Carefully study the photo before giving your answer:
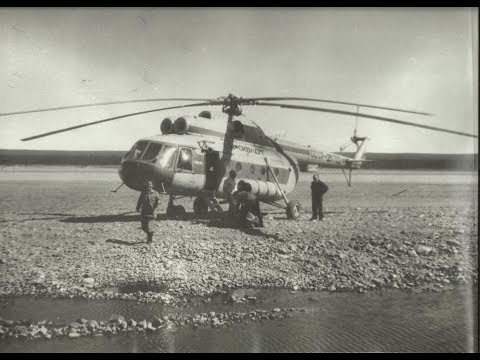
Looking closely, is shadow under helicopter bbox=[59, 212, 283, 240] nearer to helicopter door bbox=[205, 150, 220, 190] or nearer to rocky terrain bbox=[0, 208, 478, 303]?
rocky terrain bbox=[0, 208, 478, 303]

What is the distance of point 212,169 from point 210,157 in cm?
41

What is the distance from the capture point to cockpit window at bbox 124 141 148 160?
37.6 ft

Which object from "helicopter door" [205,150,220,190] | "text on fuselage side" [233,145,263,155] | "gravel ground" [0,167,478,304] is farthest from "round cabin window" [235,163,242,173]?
"gravel ground" [0,167,478,304]

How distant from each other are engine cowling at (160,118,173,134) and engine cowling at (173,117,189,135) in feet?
0.85

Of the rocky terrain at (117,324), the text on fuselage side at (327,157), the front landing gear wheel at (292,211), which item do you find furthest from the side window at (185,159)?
the text on fuselage side at (327,157)

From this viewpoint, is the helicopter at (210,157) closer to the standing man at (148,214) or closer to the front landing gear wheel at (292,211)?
the front landing gear wheel at (292,211)

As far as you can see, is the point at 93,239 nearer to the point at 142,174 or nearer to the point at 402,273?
the point at 142,174

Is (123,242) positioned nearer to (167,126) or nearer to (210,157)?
(210,157)

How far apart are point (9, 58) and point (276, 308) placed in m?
8.32

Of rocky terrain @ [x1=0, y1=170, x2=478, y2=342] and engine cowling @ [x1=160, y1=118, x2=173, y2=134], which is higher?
engine cowling @ [x1=160, y1=118, x2=173, y2=134]

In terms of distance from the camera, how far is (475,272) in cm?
916

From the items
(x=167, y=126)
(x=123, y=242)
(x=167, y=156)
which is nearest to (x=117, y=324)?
(x=123, y=242)

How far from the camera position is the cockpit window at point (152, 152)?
37.2 ft

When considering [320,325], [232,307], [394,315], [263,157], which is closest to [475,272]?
[394,315]
